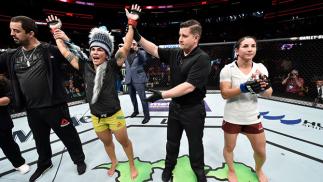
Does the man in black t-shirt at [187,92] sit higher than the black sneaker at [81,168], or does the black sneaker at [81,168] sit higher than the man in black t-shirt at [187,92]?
the man in black t-shirt at [187,92]

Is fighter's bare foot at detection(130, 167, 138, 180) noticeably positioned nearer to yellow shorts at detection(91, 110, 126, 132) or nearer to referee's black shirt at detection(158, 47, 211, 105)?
yellow shorts at detection(91, 110, 126, 132)

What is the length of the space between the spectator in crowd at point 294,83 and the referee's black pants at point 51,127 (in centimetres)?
566

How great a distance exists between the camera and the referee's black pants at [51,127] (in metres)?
2.21

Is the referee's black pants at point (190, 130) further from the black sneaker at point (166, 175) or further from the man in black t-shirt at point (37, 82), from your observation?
the man in black t-shirt at point (37, 82)

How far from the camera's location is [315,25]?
13.3m

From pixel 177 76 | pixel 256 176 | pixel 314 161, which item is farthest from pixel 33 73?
pixel 314 161

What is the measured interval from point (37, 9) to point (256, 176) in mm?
17933

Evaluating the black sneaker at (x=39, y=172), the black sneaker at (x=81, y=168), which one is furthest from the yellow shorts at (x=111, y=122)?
the black sneaker at (x=39, y=172)

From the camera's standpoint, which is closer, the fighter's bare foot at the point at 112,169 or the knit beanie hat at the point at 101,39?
the knit beanie hat at the point at 101,39

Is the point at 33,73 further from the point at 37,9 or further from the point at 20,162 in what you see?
the point at 37,9

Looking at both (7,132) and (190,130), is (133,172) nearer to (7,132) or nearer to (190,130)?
(190,130)

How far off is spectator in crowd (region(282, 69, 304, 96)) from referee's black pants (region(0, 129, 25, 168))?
20.6 ft

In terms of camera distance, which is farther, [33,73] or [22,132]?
[22,132]

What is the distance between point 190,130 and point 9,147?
2161 mm
